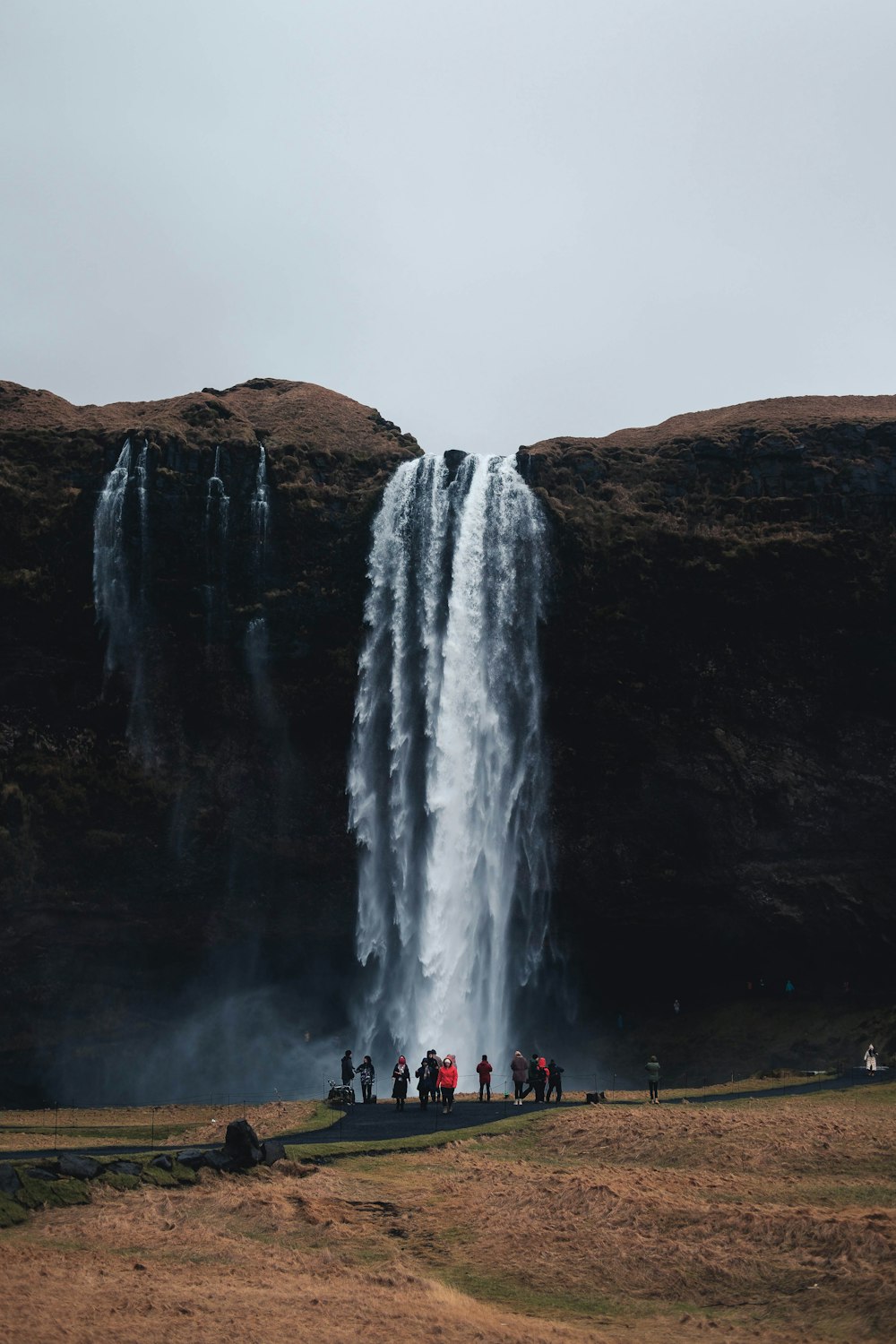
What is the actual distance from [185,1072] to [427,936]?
11714 mm

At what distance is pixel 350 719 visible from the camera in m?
56.2

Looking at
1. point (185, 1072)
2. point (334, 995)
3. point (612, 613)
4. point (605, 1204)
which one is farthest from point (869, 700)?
point (605, 1204)

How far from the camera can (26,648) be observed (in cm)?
5541

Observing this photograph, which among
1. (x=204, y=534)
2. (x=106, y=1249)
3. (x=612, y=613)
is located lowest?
(x=106, y=1249)

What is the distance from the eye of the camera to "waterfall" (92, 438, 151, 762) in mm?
55438

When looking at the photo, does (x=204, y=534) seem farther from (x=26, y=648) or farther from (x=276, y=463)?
(x=26, y=648)

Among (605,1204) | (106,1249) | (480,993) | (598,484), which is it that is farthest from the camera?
(598,484)

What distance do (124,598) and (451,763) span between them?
1543 cm

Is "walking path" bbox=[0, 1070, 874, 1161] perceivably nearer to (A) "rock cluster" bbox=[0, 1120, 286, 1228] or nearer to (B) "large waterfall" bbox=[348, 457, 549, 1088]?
(A) "rock cluster" bbox=[0, 1120, 286, 1228]

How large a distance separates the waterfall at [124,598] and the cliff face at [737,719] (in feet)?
56.0

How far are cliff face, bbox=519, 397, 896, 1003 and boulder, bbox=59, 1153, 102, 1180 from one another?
117 ft

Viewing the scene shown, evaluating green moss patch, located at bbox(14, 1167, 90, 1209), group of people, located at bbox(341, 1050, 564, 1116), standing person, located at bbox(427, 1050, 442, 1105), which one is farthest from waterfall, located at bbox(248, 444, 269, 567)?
green moss patch, located at bbox(14, 1167, 90, 1209)

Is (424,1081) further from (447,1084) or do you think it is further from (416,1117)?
(447,1084)

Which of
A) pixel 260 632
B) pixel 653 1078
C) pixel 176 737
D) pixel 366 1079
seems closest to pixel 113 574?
pixel 260 632
